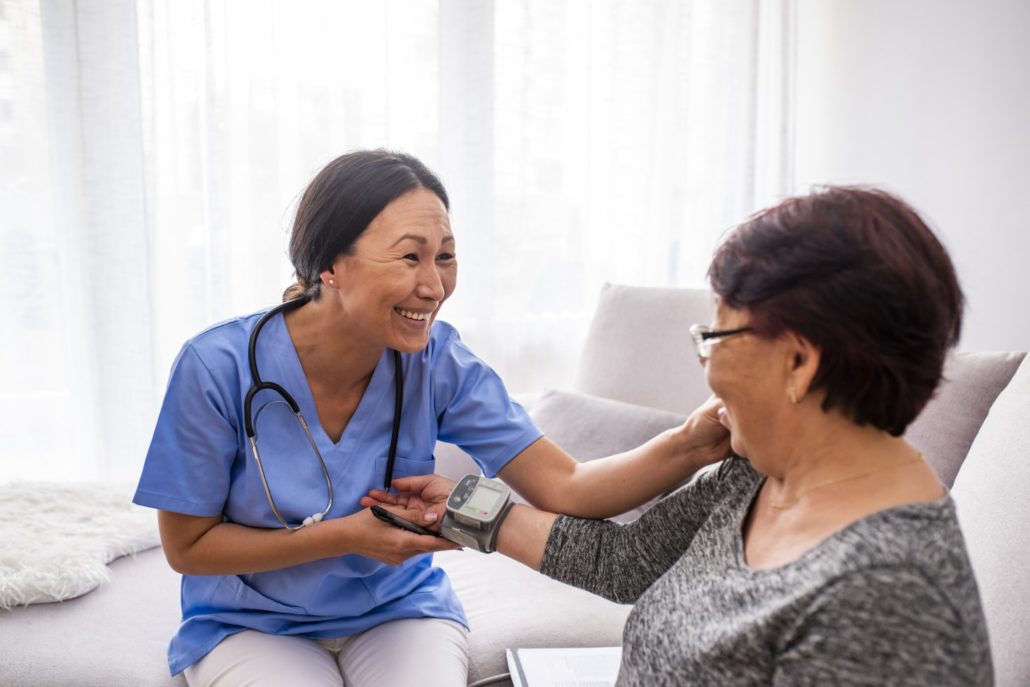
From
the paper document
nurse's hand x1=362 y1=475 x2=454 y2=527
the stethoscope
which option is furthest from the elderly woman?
the stethoscope

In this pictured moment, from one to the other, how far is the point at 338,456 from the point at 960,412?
115 cm

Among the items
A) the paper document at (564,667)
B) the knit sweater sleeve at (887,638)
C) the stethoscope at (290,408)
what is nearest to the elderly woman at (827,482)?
the knit sweater sleeve at (887,638)

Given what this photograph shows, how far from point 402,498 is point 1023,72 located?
1.95 metres

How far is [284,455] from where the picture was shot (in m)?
1.42

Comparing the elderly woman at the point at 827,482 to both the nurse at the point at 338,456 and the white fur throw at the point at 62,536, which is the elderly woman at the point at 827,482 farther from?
the white fur throw at the point at 62,536

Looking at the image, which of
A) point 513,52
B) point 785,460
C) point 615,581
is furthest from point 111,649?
point 513,52

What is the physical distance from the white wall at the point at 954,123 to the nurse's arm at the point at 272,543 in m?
1.69

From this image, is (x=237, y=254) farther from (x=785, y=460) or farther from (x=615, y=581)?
(x=785, y=460)

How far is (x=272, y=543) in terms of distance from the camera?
134 cm

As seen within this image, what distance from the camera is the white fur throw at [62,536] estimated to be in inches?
66.6

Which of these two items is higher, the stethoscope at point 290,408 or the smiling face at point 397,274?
the smiling face at point 397,274

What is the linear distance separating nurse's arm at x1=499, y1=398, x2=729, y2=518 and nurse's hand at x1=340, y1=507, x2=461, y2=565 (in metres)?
0.21

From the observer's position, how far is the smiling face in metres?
1.36

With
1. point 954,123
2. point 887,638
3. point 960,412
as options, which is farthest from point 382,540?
point 954,123
